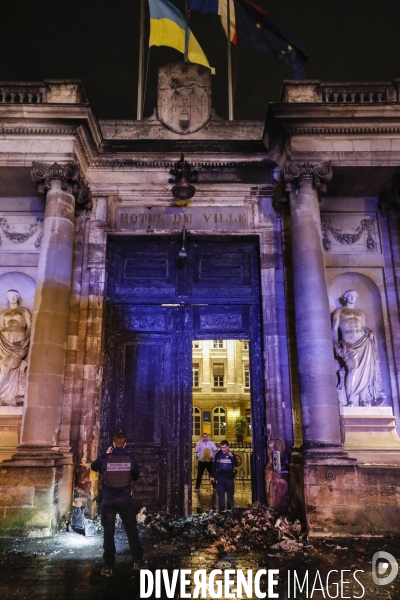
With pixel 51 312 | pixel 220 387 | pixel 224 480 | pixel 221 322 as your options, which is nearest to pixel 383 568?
pixel 224 480

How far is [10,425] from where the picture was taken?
10.7 meters

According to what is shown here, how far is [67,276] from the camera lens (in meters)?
10.8

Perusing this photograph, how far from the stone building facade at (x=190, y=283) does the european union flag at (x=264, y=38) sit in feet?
5.79

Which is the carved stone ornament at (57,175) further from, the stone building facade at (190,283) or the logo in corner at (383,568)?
the logo in corner at (383,568)

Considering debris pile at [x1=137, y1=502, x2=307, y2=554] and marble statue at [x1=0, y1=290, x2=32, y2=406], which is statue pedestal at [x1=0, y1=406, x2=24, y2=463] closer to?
→ marble statue at [x1=0, y1=290, x2=32, y2=406]

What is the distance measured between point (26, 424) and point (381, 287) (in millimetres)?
8995

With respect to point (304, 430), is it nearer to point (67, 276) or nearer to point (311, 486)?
point (311, 486)

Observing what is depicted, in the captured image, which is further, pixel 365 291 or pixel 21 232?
pixel 21 232

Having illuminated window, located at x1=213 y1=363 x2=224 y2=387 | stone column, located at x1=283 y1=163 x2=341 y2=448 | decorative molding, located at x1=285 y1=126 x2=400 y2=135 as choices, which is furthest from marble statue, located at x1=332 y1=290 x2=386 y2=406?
illuminated window, located at x1=213 y1=363 x2=224 y2=387

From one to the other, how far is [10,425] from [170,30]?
37.9 ft

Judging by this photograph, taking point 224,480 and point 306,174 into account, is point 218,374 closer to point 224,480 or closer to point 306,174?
point 224,480

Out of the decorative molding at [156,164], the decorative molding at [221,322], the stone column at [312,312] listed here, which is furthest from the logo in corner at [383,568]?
the decorative molding at [156,164]

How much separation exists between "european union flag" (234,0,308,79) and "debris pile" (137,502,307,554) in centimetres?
1113

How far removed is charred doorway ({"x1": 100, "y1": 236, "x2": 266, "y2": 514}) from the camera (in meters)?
11.2
